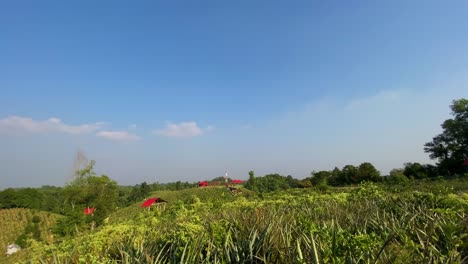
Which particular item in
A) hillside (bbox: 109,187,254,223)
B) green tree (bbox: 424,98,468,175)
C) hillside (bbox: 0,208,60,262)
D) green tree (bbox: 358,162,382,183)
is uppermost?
green tree (bbox: 424,98,468,175)

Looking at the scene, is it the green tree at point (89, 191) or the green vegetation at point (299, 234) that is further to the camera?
the green tree at point (89, 191)

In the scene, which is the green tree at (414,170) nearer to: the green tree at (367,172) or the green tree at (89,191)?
the green tree at (367,172)

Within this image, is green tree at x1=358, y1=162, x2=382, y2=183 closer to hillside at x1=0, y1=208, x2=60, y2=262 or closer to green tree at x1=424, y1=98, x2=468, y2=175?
green tree at x1=424, y1=98, x2=468, y2=175

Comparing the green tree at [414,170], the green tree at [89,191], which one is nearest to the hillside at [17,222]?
the green tree at [89,191]

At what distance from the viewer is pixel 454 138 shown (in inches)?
1436

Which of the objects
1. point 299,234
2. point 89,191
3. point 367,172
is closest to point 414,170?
point 367,172

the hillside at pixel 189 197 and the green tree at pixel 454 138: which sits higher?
the green tree at pixel 454 138

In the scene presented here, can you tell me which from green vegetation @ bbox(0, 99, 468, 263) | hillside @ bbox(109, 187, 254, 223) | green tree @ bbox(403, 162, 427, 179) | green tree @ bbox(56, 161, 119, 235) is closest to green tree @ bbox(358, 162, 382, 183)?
green tree @ bbox(403, 162, 427, 179)

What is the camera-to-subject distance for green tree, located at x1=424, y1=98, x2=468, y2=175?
3466 centimetres

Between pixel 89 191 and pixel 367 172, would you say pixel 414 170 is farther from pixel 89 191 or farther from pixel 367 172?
pixel 89 191

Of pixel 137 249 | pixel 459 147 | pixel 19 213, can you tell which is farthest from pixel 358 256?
pixel 19 213

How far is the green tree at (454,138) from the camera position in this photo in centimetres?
3466

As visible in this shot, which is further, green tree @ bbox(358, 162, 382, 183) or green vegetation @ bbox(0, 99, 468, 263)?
green tree @ bbox(358, 162, 382, 183)

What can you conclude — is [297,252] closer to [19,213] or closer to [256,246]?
[256,246]
